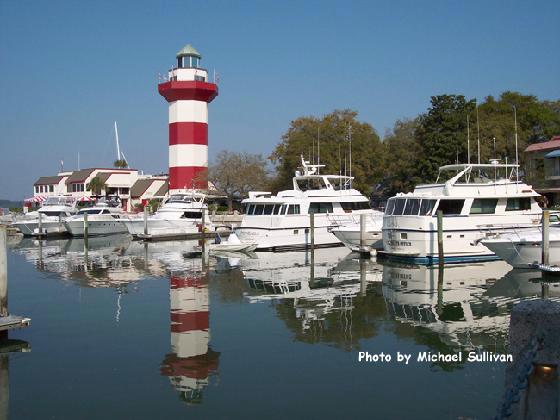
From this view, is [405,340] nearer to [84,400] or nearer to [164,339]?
[164,339]

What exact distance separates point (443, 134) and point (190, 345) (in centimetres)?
3741

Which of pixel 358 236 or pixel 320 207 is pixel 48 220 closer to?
pixel 320 207

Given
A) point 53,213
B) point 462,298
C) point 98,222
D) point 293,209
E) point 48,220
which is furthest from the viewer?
point 53,213

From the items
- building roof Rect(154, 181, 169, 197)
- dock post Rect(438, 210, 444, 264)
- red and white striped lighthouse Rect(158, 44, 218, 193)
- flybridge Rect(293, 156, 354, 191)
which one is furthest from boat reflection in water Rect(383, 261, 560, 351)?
building roof Rect(154, 181, 169, 197)

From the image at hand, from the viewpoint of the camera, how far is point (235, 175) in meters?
55.0

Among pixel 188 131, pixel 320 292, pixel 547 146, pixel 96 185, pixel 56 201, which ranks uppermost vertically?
pixel 188 131

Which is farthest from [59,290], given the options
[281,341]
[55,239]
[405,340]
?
[55,239]

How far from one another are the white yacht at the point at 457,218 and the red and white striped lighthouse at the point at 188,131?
3203 centimetres

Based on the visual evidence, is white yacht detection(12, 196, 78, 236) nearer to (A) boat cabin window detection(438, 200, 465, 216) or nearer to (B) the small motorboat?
(B) the small motorboat

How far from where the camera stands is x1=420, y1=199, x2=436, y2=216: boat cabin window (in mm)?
23344

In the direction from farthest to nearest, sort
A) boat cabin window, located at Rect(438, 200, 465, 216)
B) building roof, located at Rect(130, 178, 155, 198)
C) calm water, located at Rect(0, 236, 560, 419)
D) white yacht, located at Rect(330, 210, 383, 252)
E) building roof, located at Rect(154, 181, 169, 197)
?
1. building roof, located at Rect(130, 178, 155, 198)
2. building roof, located at Rect(154, 181, 169, 197)
3. white yacht, located at Rect(330, 210, 383, 252)
4. boat cabin window, located at Rect(438, 200, 465, 216)
5. calm water, located at Rect(0, 236, 560, 419)

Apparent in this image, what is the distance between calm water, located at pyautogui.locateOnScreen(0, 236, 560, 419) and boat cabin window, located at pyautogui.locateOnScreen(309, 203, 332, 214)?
7998 millimetres

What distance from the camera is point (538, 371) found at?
3.56 metres

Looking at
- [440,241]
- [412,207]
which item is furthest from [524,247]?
[412,207]
